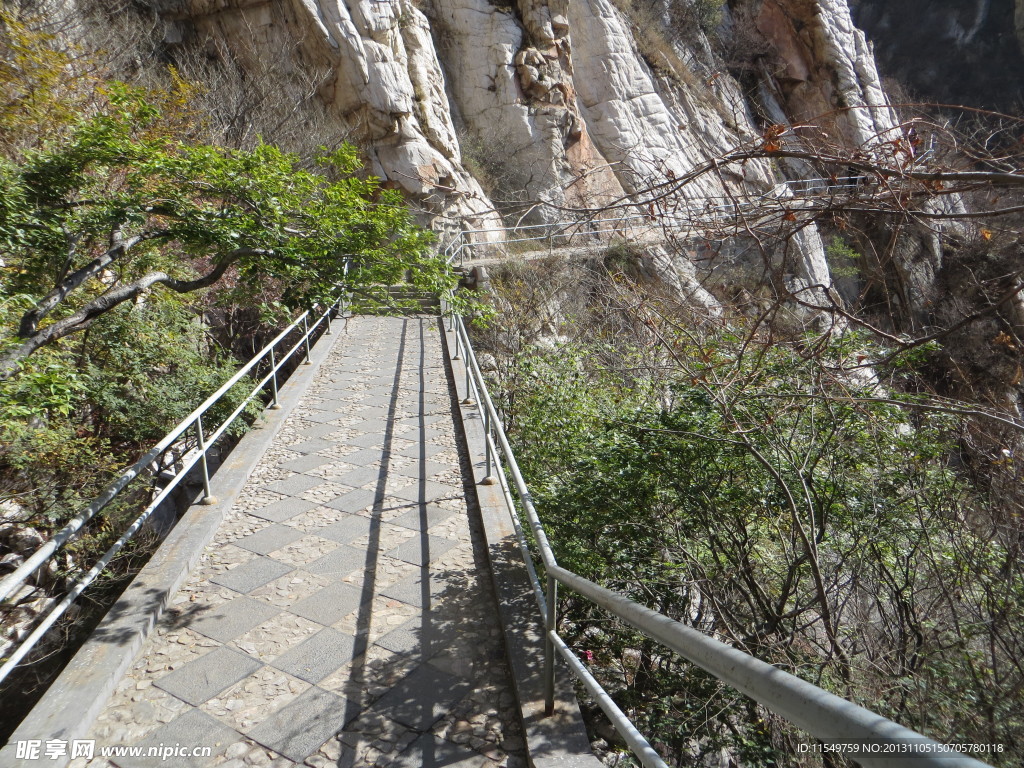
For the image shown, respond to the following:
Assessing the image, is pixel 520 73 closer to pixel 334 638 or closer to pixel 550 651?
pixel 334 638

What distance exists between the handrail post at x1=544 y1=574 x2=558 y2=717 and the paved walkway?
227 mm

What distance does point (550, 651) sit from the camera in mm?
2777

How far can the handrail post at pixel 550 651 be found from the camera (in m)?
2.72

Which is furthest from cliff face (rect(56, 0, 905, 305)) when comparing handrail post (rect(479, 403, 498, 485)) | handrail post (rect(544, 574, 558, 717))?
handrail post (rect(544, 574, 558, 717))

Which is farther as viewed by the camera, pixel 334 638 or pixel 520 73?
pixel 520 73

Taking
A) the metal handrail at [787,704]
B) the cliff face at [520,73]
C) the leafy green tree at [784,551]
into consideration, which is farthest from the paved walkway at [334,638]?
the cliff face at [520,73]

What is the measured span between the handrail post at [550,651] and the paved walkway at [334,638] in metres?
0.23

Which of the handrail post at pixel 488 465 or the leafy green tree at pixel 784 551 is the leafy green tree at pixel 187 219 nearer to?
Answer: the handrail post at pixel 488 465

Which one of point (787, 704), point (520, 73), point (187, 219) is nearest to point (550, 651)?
point (787, 704)

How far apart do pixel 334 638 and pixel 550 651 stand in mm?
1456

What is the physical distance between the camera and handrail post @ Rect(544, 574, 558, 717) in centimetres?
272

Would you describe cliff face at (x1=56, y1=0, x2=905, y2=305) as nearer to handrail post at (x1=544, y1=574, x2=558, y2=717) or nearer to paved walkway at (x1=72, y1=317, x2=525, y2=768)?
paved walkway at (x1=72, y1=317, x2=525, y2=768)

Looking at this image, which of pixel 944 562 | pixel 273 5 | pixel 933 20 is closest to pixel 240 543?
pixel 944 562

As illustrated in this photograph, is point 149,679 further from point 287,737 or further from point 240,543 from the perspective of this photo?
point 240,543
